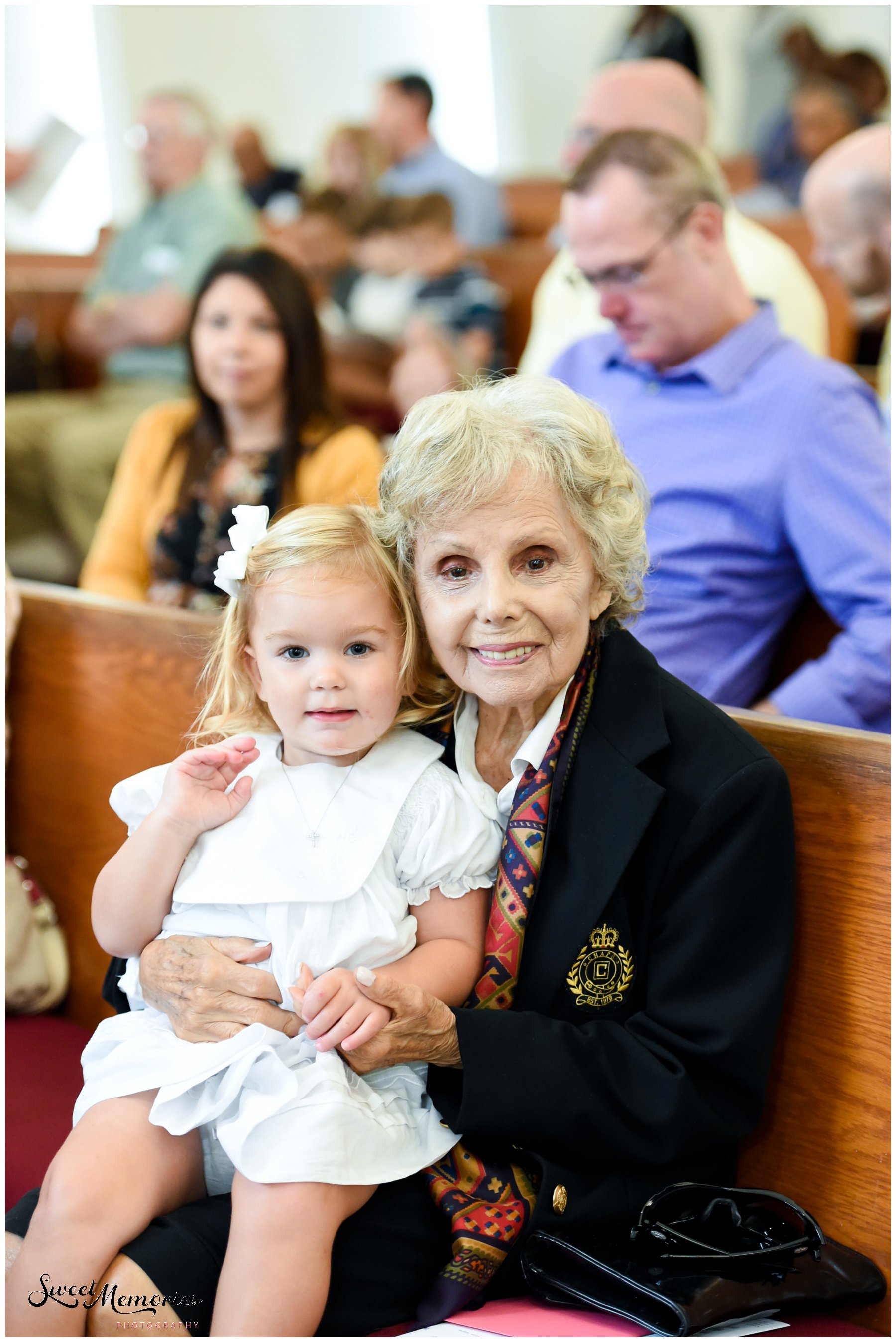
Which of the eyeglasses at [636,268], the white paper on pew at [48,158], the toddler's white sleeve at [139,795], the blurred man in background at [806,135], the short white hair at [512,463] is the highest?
the white paper on pew at [48,158]

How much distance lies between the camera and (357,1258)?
1331 millimetres

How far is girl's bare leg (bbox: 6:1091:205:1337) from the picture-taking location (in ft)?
4.17

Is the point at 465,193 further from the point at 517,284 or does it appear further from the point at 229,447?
the point at 229,447

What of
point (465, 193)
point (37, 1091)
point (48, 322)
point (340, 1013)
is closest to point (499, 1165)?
point (340, 1013)

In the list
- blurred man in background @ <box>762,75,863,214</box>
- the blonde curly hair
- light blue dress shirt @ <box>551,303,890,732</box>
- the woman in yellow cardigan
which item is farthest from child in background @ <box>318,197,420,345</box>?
the blonde curly hair

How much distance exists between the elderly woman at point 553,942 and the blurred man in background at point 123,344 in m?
3.06

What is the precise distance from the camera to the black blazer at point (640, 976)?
1336 millimetres

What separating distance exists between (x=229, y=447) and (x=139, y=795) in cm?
167

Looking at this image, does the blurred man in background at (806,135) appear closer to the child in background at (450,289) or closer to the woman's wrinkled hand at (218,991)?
the child in background at (450,289)

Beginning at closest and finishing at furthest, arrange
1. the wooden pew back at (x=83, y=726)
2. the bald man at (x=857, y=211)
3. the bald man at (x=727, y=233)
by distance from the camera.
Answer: the wooden pew back at (x=83, y=726) < the bald man at (x=857, y=211) < the bald man at (x=727, y=233)

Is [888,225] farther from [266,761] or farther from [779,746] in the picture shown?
[266,761]

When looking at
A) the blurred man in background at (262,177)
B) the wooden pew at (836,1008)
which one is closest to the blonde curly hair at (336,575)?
the wooden pew at (836,1008)

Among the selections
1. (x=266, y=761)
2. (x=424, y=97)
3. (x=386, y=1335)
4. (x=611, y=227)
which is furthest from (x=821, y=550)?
(x=424, y=97)

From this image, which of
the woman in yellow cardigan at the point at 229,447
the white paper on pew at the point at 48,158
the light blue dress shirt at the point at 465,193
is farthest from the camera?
the white paper on pew at the point at 48,158
